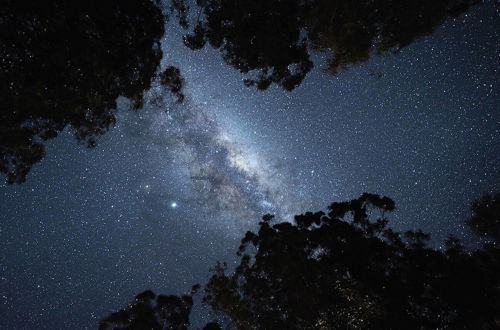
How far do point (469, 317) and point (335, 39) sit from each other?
1347cm

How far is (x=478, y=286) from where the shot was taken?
1365 cm

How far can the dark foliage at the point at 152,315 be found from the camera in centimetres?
2111

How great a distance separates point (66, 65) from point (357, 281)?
553 inches

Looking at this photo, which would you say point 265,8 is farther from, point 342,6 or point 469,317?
point 469,317

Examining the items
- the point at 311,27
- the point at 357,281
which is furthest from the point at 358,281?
the point at 311,27

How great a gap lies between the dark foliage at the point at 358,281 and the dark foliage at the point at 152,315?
4825 millimetres

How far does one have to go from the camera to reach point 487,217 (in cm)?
2172

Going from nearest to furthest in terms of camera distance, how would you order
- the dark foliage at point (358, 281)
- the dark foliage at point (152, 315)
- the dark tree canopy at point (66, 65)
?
the dark tree canopy at point (66, 65) → the dark foliage at point (358, 281) → the dark foliage at point (152, 315)

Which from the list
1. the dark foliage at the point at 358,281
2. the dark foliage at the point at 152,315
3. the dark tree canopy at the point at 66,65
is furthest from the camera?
the dark foliage at the point at 152,315

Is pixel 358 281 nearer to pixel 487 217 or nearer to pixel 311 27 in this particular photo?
pixel 311 27

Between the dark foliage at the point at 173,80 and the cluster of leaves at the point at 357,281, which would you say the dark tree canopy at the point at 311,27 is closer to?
the dark foliage at the point at 173,80

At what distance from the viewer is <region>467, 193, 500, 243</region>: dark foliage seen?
21.3 m

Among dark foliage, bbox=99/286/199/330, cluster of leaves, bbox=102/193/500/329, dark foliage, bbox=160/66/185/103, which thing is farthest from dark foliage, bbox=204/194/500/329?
dark foliage, bbox=160/66/185/103

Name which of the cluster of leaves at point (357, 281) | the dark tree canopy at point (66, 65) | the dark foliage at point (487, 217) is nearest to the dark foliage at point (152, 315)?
the cluster of leaves at point (357, 281)
